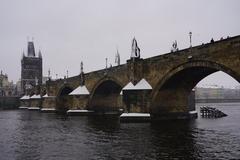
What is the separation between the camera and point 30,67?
13188cm

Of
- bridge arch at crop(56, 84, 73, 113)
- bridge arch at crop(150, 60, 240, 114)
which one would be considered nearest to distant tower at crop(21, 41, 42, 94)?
bridge arch at crop(56, 84, 73, 113)

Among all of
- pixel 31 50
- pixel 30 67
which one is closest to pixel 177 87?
pixel 30 67

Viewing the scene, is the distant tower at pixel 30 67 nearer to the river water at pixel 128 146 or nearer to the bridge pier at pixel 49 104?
the bridge pier at pixel 49 104

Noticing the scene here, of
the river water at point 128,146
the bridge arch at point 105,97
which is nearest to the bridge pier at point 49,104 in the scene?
the bridge arch at point 105,97

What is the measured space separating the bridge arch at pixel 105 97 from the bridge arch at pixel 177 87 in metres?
15.5

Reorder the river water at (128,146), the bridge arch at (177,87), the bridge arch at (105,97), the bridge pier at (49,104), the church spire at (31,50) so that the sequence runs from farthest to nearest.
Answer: the church spire at (31,50) → the bridge pier at (49,104) → the bridge arch at (105,97) → the bridge arch at (177,87) → the river water at (128,146)

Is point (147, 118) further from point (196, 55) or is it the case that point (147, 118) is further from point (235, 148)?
point (235, 148)

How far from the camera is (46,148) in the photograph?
20.4m

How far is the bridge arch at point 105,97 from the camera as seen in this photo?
52.0m

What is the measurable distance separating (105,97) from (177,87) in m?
20.4

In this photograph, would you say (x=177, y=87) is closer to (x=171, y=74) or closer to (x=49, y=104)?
(x=171, y=74)

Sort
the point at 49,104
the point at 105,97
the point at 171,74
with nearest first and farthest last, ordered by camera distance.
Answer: the point at 171,74, the point at 105,97, the point at 49,104

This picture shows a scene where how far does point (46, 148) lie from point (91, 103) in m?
32.8

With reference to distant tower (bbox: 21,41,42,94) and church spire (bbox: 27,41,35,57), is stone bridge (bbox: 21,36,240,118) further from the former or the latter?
church spire (bbox: 27,41,35,57)
